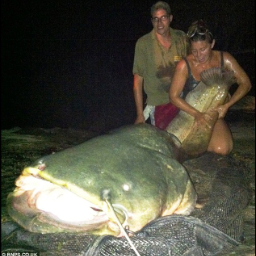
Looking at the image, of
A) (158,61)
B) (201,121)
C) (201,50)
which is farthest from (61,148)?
(201,50)

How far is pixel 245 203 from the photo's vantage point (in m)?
2.83

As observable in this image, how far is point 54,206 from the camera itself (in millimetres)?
2127

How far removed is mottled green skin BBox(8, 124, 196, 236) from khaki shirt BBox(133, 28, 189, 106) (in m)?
2.09

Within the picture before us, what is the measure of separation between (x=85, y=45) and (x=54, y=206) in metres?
16.5

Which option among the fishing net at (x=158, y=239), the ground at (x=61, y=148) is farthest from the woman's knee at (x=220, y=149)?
the fishing net at (x=158, y=239)

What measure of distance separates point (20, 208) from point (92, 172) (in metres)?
0.53

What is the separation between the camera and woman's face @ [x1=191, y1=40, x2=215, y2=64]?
11.9 ft

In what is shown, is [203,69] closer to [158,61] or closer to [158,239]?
[158,61]

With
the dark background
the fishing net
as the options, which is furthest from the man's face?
the dark background

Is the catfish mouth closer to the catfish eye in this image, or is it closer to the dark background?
the catfish eye

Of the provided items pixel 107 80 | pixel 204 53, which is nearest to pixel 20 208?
pixel 204 53

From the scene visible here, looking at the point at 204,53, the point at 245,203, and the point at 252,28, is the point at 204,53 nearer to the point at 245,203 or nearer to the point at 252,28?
the point at 245,203

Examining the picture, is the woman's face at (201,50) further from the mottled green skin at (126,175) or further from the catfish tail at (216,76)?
the mottled green skin at (126,175)

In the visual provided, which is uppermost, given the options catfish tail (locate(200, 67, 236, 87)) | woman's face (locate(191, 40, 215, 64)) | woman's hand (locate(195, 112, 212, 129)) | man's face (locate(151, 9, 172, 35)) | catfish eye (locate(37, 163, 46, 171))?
man's face (locate(151, 9, 172, 35))
